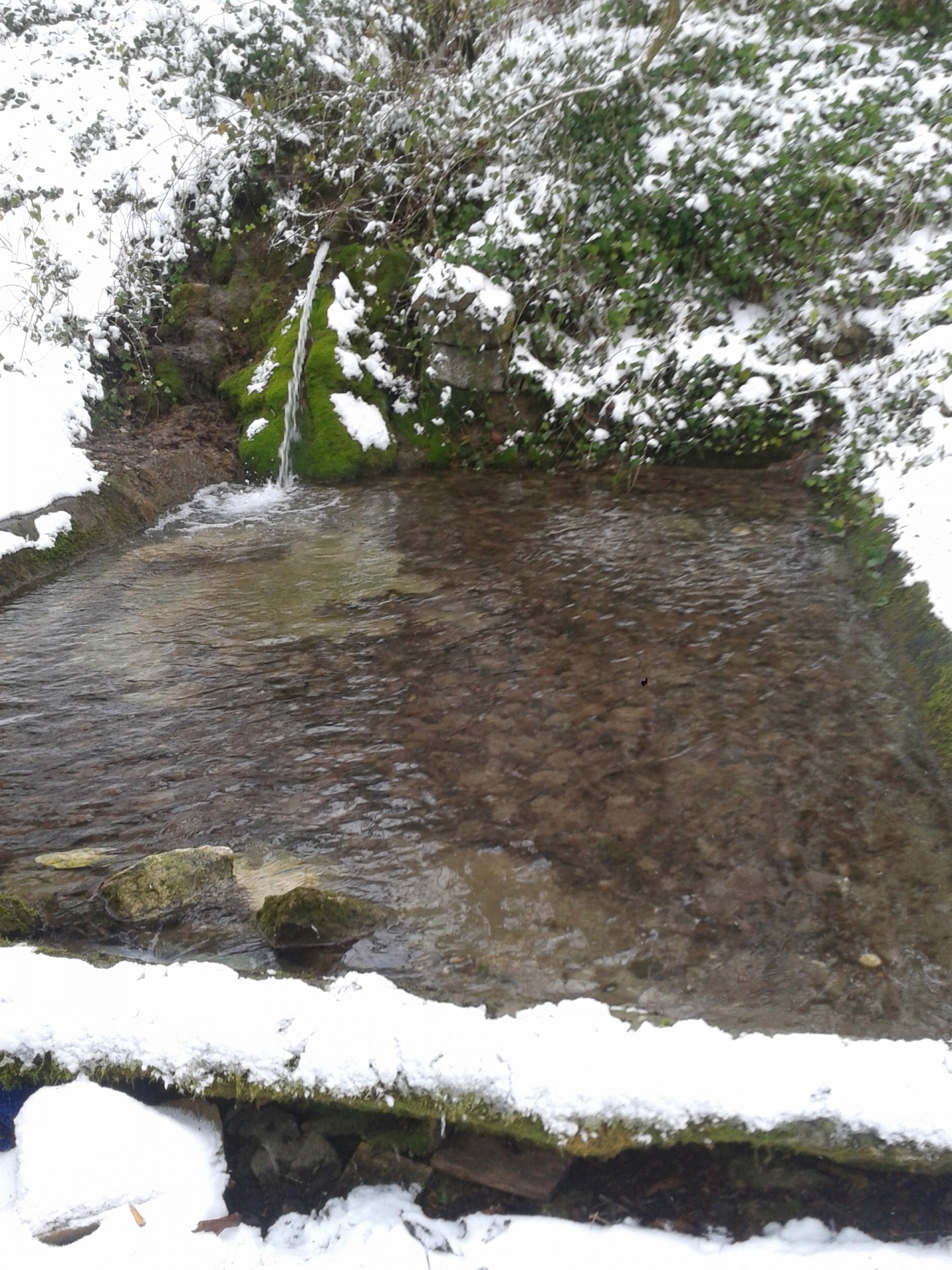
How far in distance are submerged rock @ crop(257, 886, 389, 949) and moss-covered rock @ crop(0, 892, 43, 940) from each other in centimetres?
78

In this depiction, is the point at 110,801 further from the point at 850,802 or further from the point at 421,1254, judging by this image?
the point at 850,802

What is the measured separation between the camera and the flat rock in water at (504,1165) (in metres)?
2.13

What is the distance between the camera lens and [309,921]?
9.54 feet

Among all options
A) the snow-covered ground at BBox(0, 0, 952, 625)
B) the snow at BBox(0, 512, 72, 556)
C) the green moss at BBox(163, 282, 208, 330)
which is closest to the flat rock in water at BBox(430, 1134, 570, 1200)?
the snow-covered ground at BBox(0, 0, 952, 625)

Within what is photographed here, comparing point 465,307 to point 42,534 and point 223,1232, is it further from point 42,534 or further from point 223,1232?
point 223,1232

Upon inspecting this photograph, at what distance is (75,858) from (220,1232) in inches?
67.1

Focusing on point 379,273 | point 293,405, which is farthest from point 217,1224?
point 379,273

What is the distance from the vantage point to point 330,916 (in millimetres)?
2928

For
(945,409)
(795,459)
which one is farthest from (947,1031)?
(795,459)

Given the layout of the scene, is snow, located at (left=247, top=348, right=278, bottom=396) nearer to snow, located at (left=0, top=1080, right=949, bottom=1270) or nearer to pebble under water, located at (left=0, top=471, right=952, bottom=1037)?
pebble under water, located at (left=0, top=471, right=952, bottom=1037)

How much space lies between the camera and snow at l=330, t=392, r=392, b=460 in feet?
28.2

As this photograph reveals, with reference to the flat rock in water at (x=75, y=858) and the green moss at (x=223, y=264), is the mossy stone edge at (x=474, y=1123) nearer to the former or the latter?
the flat rock in water at (x=75, y=858)

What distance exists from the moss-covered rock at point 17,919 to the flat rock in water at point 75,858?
326mm

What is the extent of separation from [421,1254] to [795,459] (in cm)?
708
